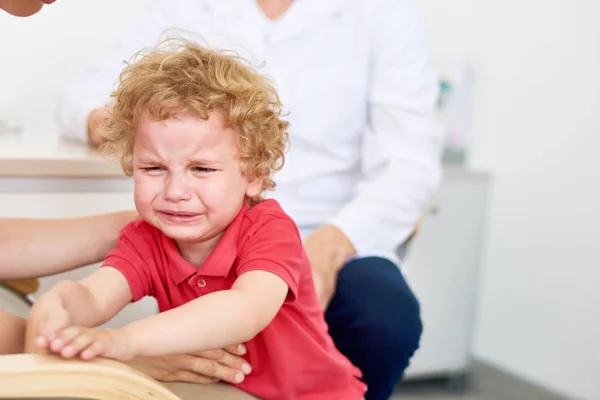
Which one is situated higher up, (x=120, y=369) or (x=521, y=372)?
(x=120, y=369)

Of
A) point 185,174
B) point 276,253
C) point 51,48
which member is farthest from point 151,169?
point 51,48

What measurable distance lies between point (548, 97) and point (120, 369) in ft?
5.97

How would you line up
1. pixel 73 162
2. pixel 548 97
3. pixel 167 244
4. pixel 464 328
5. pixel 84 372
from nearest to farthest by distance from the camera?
pixel 84 372
pixel 167 244
pixel 73 162
pixel 548 97
pixel 464 328

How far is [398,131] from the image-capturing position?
149 cm

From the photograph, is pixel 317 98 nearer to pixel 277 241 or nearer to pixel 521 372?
pixel 277 241

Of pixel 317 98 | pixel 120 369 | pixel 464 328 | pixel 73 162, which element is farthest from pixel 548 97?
pixel 120 369

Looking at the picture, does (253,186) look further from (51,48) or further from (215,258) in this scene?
(51,48)

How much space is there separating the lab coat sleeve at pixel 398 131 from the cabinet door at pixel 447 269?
794mm

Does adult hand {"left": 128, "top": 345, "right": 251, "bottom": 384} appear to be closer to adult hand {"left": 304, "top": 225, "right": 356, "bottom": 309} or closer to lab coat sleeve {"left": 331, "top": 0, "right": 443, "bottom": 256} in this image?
adult hand {"left": 304, "top": 225, "right": 356, "bottom": 309}

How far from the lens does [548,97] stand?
2.18 metres

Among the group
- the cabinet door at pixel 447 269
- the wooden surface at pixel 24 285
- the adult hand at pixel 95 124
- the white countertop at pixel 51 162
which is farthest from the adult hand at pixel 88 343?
the cabinet door at pixel 447 269

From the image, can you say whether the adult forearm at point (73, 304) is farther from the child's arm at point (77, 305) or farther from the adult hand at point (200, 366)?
the adult hand at point (200, 366)

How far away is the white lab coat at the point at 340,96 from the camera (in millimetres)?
1471

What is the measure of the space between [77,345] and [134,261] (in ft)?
0.82
